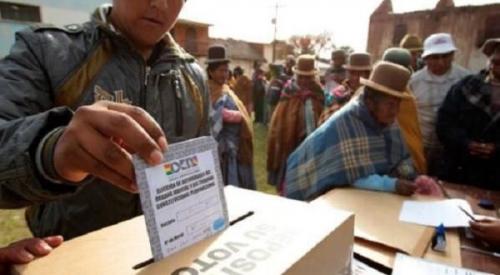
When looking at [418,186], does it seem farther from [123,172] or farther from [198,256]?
[123,172]

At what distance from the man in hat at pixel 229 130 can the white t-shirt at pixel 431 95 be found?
147cm

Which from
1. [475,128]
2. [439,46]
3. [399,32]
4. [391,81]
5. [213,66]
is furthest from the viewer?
[399,32]

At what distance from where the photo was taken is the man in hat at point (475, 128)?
2346mm

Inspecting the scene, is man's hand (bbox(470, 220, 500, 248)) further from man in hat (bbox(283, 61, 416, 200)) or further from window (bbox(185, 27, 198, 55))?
window (bbox(185, 27, 198, 55))

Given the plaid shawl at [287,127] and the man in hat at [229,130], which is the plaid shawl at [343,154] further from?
the plaid shawl at [287,127]

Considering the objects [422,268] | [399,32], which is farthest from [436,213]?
[399,32]

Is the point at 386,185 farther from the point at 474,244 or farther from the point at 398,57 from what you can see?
A: the point at 398,57

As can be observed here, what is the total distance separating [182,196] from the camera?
57 centimetres

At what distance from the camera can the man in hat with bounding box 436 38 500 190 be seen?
2.35 metres

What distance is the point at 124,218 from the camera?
37.5 inches

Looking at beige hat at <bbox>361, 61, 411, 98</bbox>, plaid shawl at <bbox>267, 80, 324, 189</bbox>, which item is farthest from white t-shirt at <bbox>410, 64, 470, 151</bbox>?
beige hat at <bbox>361, 61, 411, 98</bbox>

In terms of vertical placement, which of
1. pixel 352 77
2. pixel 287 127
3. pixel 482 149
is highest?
pixel 352 77

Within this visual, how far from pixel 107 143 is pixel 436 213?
1.49m

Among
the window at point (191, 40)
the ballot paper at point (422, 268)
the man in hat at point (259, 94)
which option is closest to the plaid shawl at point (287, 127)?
the ballot paper at point (422, 268)
